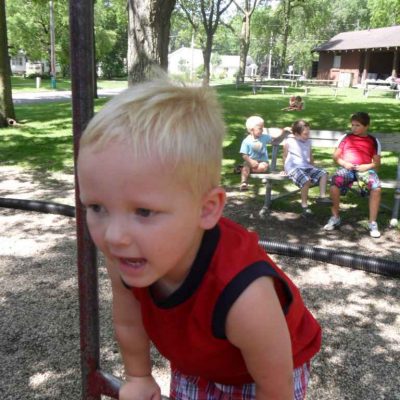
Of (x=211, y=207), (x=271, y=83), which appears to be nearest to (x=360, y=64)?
(x=271, y=83)

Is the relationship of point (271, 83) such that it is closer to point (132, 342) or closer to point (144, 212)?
point (132, 342)

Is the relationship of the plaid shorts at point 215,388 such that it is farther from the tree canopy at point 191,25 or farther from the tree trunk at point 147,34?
the tree canopy at point 191,25

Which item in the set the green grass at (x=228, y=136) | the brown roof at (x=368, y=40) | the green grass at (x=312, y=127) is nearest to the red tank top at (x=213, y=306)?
the green grass at (x=312, y=127)

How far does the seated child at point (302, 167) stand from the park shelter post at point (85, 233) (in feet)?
13.6

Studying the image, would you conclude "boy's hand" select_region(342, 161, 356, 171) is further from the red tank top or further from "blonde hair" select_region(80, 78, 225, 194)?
"blonde hair" select_region(80, 78, 225, 194)

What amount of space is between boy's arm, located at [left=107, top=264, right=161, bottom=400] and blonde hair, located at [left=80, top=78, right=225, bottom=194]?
0.48 metres

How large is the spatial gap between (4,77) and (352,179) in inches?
366

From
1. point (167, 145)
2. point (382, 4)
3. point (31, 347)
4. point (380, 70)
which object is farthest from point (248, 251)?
point (382, 4)

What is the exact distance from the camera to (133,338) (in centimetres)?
153

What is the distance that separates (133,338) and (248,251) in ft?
1.76

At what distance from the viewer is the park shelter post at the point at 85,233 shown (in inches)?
56.2

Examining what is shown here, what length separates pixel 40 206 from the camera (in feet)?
19.0

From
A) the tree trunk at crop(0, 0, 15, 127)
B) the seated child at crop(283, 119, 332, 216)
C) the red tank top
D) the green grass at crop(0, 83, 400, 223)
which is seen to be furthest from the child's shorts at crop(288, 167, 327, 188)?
the tree trunk at crop(0, 0, 15, 127)

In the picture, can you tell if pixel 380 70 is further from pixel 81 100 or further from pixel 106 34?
pixel 81 100
